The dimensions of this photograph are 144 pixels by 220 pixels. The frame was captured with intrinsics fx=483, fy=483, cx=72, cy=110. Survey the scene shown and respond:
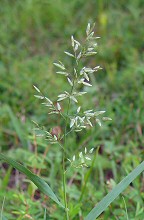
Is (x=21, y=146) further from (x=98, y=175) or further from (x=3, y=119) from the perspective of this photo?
(x=98, y=175)

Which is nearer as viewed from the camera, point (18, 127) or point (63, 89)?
point (18, 127)

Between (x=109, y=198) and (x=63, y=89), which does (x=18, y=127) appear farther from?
(x=109, y=198)

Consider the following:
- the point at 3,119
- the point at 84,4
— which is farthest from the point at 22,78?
the point at 84,4

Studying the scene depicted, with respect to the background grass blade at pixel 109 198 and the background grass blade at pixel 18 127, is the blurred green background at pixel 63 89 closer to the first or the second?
the background grass blade at pixel 18 127

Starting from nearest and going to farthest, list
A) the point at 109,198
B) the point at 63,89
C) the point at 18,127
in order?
the point at 109,198 < the point at 18,127 < the point at 63,89

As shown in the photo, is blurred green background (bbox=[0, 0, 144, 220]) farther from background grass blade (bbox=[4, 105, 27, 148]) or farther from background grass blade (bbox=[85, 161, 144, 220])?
background grass blade (bbox=[85, 161, 144, 220])

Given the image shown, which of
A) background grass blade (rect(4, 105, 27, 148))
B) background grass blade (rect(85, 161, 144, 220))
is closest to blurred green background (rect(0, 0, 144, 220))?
background grass blade (rect(4, 105, 27, 148))

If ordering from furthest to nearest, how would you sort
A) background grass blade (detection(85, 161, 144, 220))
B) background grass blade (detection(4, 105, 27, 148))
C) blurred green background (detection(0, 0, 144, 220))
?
background grass blade (detection(4, 105, 27, 148))
blurred green background (detection(0, 0, 144, 220))
background grass blade (detection(85, 161, 144, 220))

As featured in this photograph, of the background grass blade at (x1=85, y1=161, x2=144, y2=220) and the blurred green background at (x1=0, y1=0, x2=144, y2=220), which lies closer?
the background grass blade at (x1=85, y1=161, x2=144, y2=220)

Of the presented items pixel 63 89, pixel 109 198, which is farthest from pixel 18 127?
pixel 109 198
